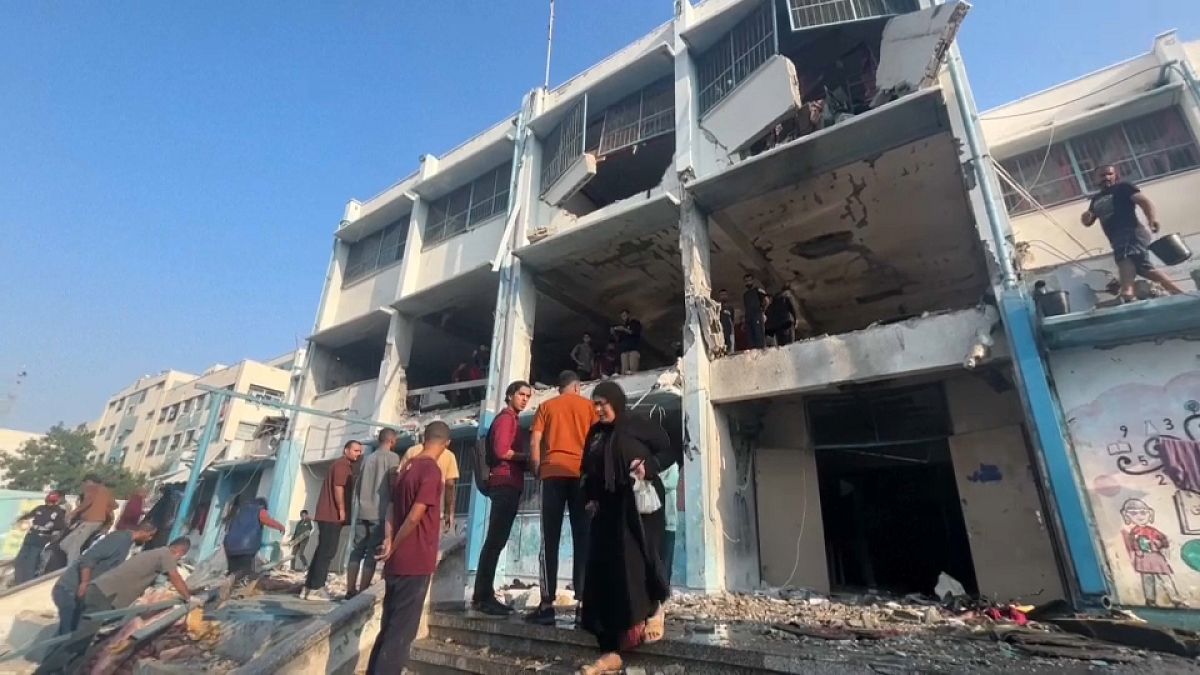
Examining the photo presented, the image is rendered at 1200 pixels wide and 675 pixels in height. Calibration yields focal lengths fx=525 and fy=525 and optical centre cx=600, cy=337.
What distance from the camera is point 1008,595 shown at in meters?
6.73

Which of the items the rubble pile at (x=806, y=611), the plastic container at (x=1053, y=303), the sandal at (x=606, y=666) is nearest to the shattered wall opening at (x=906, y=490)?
the plastic container at (x=1053, y=303)

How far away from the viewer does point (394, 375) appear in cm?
1199

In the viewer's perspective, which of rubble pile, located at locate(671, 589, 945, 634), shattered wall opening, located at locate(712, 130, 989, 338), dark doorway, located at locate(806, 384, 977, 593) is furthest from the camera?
dark doorway, located at locate(806, 384, 977, 593)

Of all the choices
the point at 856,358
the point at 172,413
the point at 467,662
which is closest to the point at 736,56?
the point at 856,358

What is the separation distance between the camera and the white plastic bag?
10.2 feet

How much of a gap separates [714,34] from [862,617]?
9.32 metres

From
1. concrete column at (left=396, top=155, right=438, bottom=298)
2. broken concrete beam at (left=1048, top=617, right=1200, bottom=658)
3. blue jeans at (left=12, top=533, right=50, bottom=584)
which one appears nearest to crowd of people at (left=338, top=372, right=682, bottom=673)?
broken concrete beam at (left=1048, top=617, right=1200, bottom=658)

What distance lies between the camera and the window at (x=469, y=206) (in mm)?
12445

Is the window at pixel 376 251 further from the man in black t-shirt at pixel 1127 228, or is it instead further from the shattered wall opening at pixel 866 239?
the man in black t-shirt at pixel 1127 228

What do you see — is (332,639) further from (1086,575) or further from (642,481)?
(1086,575)

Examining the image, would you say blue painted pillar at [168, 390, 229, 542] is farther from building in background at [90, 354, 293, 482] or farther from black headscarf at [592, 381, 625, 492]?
building in background at [90, 354, 293, 482]

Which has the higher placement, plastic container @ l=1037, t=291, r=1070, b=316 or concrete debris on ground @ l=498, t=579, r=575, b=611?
plastic container @ l=1037, t=291, r=1070, b=316

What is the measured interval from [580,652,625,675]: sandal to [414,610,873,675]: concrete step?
10 centimetres

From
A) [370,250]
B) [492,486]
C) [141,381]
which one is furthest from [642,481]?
[141,381]
